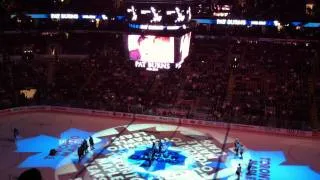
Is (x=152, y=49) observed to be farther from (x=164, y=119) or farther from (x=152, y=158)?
(x=164, y=119)

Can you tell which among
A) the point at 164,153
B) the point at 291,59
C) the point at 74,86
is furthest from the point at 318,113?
the point at 74,86

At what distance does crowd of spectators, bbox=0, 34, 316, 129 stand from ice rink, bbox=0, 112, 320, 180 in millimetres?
2493

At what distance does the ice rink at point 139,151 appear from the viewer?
24.8 metres

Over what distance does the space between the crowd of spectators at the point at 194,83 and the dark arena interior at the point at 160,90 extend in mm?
120

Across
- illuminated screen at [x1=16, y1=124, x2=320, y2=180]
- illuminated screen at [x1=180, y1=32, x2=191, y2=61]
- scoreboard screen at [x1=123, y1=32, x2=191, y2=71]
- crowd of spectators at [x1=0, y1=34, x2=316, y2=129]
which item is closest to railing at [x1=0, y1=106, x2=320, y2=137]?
crowd of spectators at [x1=0, y1=34, x2=316, y2=129]

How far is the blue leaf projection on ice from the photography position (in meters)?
25.9

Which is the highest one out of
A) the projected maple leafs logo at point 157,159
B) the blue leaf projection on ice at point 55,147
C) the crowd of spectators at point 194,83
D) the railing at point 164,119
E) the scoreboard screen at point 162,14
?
the scoreboard screen at point 162,14

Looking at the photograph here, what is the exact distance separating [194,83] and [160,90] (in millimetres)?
3603

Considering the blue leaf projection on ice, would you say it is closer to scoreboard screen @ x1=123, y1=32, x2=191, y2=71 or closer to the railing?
the railing

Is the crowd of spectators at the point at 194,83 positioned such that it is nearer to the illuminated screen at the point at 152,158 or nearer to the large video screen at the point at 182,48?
the illuminated screen at the point at 152,158

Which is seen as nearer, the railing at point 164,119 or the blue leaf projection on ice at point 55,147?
the blue leaf projection on ice at point 55,147

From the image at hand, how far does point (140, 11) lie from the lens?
27109mm

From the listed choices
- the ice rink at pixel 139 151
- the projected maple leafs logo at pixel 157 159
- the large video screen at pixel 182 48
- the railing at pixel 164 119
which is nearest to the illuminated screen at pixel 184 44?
the large video screen at pixel 182 48

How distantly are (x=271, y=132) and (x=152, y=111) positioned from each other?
35.4 ft
